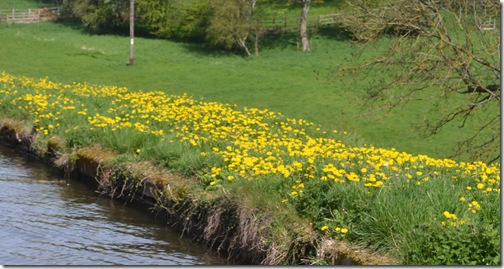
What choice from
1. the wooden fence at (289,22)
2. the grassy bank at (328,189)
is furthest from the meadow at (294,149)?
the wooden fence at (289,22)

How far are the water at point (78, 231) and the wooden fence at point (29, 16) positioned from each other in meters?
48.5

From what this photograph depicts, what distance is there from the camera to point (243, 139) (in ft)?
50.6

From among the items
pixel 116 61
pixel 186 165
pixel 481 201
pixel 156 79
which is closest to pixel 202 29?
pixel 116 61

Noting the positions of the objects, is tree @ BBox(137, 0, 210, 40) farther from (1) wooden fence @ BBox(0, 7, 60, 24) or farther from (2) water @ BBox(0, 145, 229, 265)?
(2) water @ BBox(0, 145, 229, 265)

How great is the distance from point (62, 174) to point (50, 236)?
17.7 feet

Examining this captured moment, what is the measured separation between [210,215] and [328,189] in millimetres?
2109

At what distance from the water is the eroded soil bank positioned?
0.22 meters

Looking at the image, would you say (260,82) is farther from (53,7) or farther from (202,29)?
(53,7)

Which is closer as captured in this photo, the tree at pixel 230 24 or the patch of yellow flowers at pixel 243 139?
the patch of yellow flowers at pixel 243 139

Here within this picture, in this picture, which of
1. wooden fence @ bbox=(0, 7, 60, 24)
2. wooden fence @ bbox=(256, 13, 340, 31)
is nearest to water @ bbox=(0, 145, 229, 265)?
wooden fence @ bbox=(256, 13, 340, 31)

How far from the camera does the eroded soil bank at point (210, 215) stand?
9.80 meters

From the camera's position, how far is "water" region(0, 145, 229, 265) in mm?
10969

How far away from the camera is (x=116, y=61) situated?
45.8 meters

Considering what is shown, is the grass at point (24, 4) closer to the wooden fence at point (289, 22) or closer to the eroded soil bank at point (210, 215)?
the wooden fence at point (289, 22)
